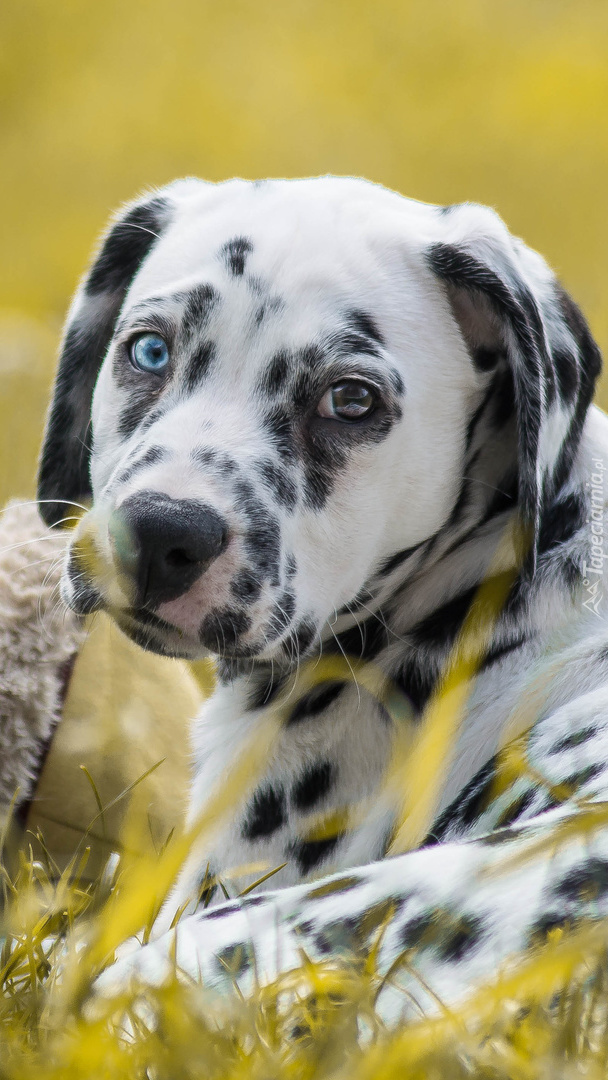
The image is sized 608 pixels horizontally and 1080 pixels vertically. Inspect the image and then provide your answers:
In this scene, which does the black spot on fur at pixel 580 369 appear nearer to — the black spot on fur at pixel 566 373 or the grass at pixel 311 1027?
the black spot on fur at pixel 566 373

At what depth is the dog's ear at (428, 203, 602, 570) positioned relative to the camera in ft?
8.50

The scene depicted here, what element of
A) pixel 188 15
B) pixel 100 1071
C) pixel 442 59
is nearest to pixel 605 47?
pixel 442 59

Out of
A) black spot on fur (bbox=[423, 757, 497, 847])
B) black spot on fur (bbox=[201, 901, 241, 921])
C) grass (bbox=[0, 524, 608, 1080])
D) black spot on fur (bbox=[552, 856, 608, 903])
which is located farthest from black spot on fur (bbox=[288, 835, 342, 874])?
black spot on fur (bbox=[552, 856, 608, 903])

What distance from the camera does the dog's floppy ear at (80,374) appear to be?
3242 millimetres

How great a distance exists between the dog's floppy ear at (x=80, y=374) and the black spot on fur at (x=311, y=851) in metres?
1.18

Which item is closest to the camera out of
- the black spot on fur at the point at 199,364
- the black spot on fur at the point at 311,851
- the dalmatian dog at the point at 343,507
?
the dalmatian dog at the point at 343,507

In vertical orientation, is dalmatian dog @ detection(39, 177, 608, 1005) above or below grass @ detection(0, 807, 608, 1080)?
above

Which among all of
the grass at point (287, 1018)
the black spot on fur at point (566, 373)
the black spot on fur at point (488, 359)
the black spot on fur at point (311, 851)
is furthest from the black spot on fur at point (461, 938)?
the black spot on fur at point (488, 359)

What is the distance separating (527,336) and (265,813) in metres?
1.23

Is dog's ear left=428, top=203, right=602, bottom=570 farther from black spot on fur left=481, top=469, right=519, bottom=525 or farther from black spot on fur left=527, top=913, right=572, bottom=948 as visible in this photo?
black spot on fur left=527, top=913, right=572, bottom=948

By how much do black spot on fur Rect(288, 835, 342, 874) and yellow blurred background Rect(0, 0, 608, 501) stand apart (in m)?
8.77

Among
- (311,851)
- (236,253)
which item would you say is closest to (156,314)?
(236,253)

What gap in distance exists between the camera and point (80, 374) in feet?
10.9

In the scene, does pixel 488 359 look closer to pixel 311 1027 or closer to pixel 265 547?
pixel 265 547
